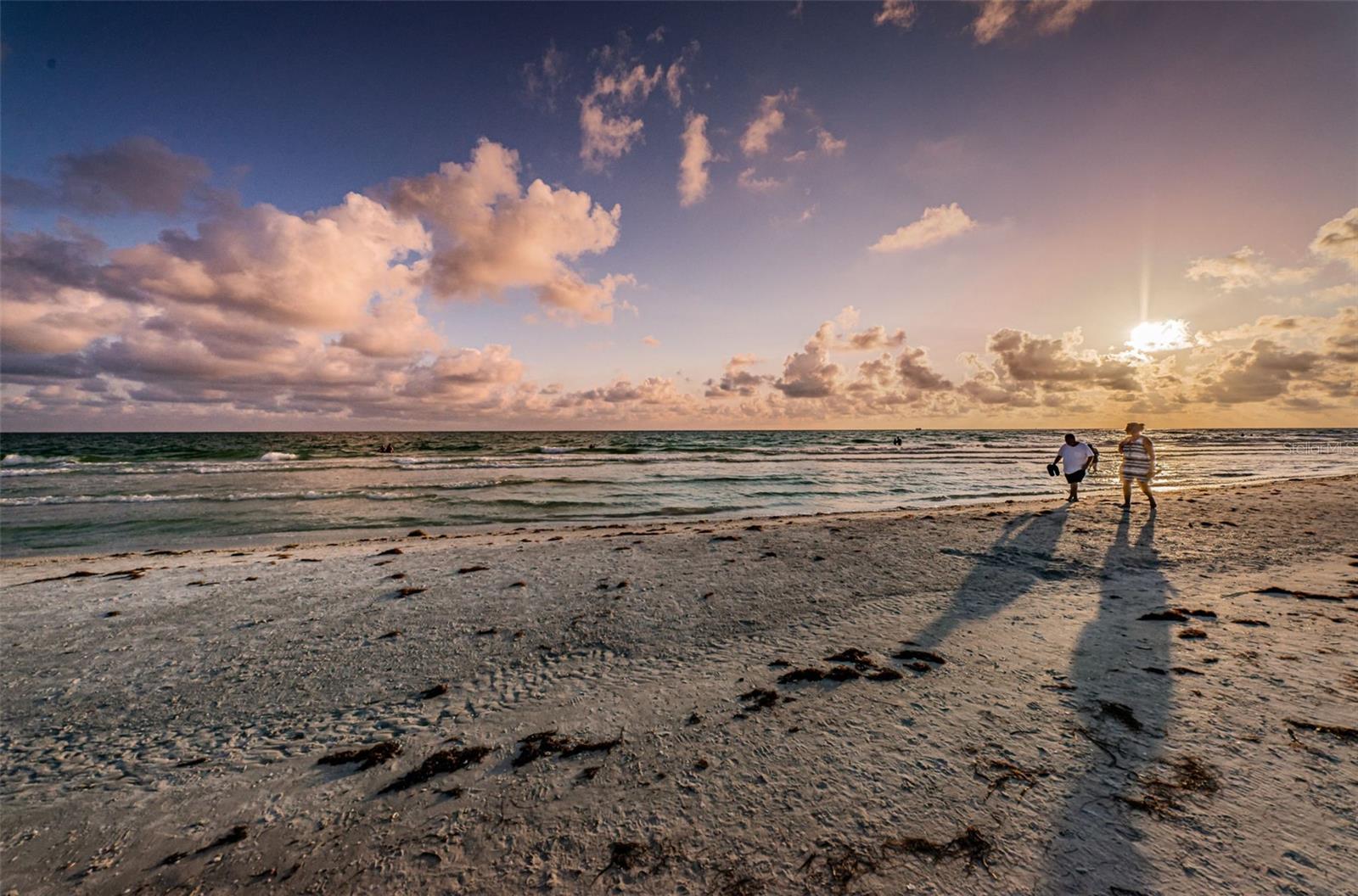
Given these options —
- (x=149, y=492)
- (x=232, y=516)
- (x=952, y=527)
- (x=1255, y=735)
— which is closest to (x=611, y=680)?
(x=1255, y=735)

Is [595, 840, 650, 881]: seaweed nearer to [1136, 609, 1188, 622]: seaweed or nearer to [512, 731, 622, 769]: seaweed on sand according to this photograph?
[512, 731, 622, 769]: seaweed on sand

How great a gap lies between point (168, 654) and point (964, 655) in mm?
8501

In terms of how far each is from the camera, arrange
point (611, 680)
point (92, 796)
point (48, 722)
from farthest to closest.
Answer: point (611, 680) → point (48, 722) → point (92, 796)

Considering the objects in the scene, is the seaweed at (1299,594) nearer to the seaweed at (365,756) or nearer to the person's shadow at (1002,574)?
the person's shadow at (1002,574)

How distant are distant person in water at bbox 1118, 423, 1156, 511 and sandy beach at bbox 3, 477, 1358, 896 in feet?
17.4

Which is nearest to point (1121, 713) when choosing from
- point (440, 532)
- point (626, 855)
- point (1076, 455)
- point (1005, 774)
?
point (1005, 774)

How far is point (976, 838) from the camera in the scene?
9.26ft

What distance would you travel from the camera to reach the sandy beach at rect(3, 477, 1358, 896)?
2791 mm

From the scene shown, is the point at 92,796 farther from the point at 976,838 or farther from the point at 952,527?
the point at 952,527

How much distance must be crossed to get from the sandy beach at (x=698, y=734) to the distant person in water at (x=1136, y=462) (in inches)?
209

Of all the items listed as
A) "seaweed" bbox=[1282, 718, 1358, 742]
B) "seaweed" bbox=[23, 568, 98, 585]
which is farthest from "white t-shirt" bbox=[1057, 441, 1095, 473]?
"seaweed" bbox=[23, 568, 98, 585]

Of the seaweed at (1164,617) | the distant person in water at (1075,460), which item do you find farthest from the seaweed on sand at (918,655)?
the distant person in water at (1075,460)

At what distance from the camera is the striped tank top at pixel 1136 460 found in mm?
13180

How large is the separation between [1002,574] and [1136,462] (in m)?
8.87
